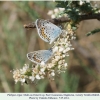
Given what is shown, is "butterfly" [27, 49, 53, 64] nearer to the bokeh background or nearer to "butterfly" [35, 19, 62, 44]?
"butterfly" [35, 19, 62, 44]

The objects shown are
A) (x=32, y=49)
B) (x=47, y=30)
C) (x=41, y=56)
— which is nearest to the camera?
(x=41, y=56)

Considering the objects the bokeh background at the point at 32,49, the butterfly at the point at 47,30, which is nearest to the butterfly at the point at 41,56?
the butterfly at the point at 47,30

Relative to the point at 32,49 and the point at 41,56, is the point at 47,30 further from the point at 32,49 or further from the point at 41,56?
the point at 32,49

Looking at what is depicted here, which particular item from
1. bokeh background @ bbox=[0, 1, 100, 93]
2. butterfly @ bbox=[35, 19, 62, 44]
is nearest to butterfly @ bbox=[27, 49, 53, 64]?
butterfly @ bbox=[35, 19, 62, 44]

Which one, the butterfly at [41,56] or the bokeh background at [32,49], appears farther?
the bokeh background at [32,49]

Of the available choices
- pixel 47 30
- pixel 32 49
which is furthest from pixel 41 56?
pixel 32 49

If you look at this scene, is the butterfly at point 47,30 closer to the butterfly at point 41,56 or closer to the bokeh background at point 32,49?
the butterfly at point 41,56
